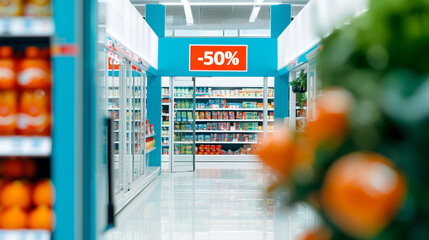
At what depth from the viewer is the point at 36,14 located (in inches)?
55.6

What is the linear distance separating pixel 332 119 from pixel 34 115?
1.26 meters

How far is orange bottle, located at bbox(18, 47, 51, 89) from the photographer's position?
1.40m

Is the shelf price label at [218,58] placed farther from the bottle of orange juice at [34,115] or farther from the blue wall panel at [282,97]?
the bottle of orange juice at [34,115]

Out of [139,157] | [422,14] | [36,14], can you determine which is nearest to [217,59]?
[139,157]

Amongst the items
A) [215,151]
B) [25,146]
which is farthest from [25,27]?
[215,151]

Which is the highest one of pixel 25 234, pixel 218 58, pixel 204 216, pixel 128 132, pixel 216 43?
pixel 216 43

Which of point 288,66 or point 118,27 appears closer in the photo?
point 118,27

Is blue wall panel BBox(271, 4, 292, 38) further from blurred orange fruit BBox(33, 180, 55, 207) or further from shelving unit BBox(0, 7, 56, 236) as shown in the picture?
blurred orange fruit BBox(33, 180, 55, 207)

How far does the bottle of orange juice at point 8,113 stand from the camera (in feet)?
4.59

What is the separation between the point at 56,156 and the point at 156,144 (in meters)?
7.56

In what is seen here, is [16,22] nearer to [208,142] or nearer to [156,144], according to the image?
[156,144]

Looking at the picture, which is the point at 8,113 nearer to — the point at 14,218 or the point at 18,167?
the point at 18,167

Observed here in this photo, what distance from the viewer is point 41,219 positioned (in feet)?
4.57

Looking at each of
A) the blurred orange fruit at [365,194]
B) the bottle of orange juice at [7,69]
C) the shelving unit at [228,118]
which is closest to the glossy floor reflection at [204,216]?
the bottle of orange juice at [7,69]
